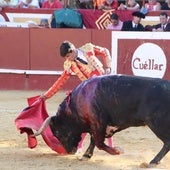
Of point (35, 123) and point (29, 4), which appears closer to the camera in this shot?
point (35, 123)

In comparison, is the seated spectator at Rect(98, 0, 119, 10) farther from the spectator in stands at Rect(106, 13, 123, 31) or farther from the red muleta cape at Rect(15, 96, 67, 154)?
the red muleta cape at Rect(15, 96, 67, 154)

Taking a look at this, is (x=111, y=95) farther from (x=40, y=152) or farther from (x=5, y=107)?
(x=5, y=107)

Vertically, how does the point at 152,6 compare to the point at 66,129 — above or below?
above

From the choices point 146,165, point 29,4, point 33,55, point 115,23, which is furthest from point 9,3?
point 146,165

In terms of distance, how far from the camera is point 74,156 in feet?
23.8

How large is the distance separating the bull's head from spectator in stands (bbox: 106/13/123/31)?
549 centimetres

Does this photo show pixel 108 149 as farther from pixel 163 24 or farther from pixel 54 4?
pixel 54 4

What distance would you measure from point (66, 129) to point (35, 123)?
0.49 m

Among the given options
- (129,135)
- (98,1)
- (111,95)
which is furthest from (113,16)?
(111,95)

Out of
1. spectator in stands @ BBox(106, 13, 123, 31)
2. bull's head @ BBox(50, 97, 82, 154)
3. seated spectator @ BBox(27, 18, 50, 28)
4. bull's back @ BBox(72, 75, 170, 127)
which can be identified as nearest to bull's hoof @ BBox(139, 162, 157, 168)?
bull's back @ BBox(72, 75, 170, 127)

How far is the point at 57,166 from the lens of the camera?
6680 millimetres

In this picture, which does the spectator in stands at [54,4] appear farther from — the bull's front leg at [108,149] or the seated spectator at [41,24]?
the bull's front leg at [108,149]

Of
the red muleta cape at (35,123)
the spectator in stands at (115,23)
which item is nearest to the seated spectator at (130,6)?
the spectator in stands at (115,23)

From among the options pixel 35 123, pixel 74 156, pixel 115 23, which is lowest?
pixel 74 156
